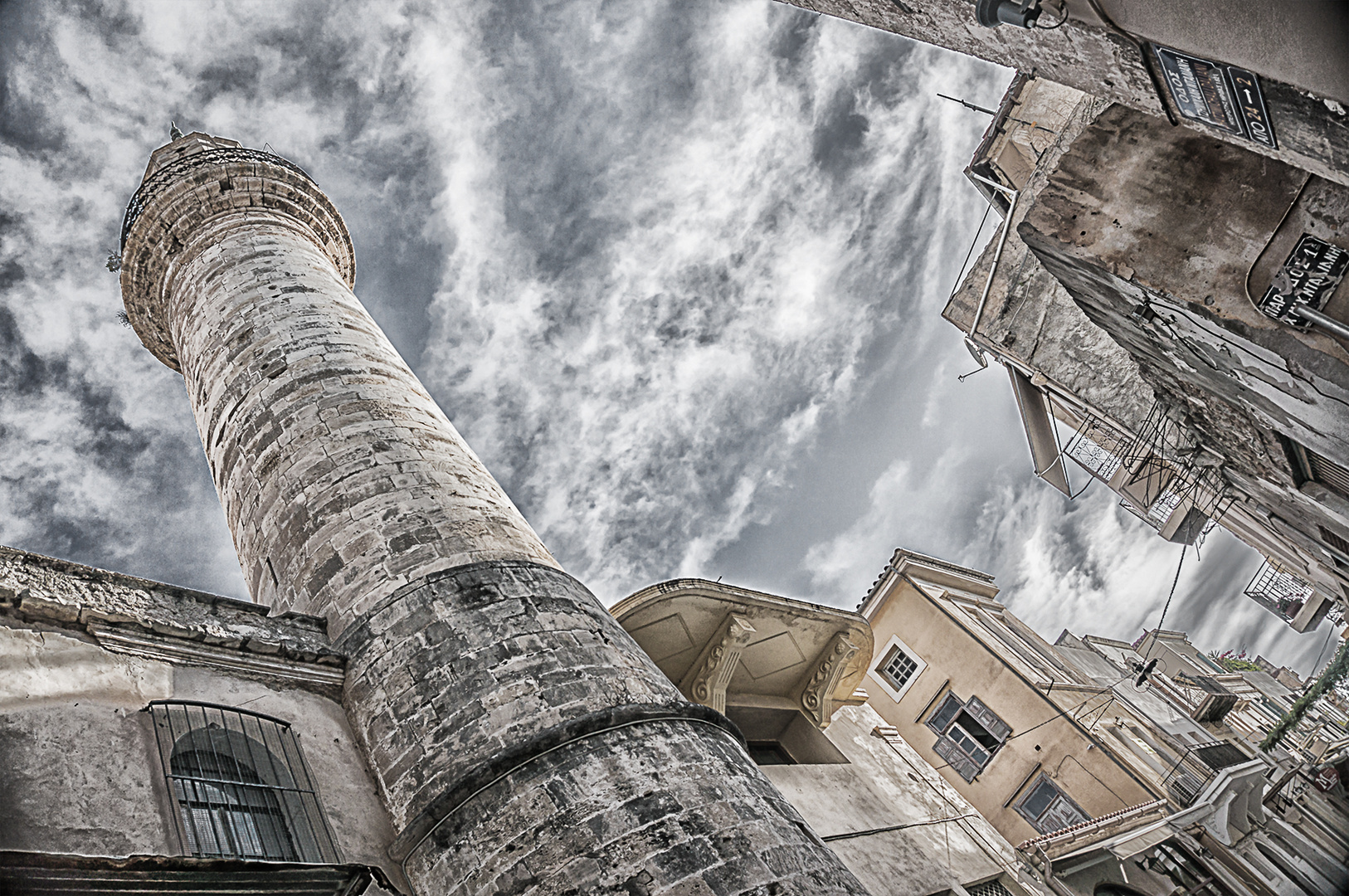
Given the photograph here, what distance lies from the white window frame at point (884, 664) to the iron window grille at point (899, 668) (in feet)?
0.12

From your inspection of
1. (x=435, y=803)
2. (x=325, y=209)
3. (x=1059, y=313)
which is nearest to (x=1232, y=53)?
(x=435, y=803)

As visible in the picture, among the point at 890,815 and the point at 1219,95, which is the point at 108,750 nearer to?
the point at 1219,95

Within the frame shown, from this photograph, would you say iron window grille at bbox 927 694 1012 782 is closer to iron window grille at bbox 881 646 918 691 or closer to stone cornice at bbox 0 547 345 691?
iron window grille at bbox 881 646 918 691

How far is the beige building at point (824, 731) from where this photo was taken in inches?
388

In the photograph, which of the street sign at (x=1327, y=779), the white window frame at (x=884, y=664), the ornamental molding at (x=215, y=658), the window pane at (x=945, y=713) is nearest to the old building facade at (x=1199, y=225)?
the ornamental molding at (x=215, y=658)

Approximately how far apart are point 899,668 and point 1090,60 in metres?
15.3

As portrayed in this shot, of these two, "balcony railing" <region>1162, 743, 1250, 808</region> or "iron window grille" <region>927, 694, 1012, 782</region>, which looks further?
"iron window grille" <region>927, 694, 1012, 782</region>

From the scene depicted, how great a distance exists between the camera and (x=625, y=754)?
18.6ft

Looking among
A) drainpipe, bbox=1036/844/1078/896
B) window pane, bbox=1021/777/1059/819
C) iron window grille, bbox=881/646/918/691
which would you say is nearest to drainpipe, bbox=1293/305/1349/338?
drainpipe, bbox=1036/844/1078/896

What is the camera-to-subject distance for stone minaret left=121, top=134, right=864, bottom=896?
5.18 m

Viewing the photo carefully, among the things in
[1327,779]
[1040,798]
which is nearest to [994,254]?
[1040,798]

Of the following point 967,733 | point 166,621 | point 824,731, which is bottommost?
point 967,733

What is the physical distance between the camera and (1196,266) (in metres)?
6.19

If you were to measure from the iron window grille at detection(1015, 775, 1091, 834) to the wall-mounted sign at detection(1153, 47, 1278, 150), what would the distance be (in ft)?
46.9
